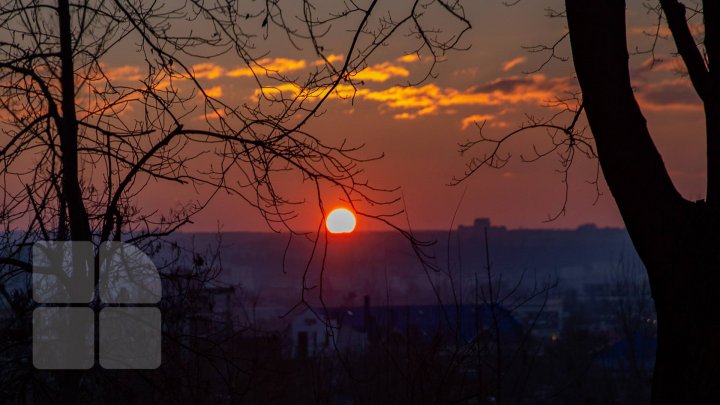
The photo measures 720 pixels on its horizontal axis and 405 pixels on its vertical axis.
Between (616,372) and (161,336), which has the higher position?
(161,336)

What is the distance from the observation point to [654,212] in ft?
15.1

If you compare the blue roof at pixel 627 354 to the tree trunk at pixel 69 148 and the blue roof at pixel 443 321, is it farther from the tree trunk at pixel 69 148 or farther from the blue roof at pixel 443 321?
the tree trunk at pixel 69 148

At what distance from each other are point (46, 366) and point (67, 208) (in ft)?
3.07

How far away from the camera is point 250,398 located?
1197 cm

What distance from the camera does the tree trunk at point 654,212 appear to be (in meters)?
4.43

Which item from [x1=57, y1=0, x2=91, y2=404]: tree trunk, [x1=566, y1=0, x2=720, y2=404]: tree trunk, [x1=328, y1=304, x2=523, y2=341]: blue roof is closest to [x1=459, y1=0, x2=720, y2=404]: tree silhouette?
[x1=566, y1=0, x2=720, y2=404]: tree trunk

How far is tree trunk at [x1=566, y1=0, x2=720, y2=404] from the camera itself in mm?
4430

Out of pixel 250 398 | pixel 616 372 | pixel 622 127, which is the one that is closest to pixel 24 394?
pixel 622 127

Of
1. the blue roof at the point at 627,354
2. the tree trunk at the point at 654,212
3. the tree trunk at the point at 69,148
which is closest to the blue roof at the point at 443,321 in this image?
the tree trunk at the point at 654,212

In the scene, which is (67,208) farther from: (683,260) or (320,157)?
(683,260)
